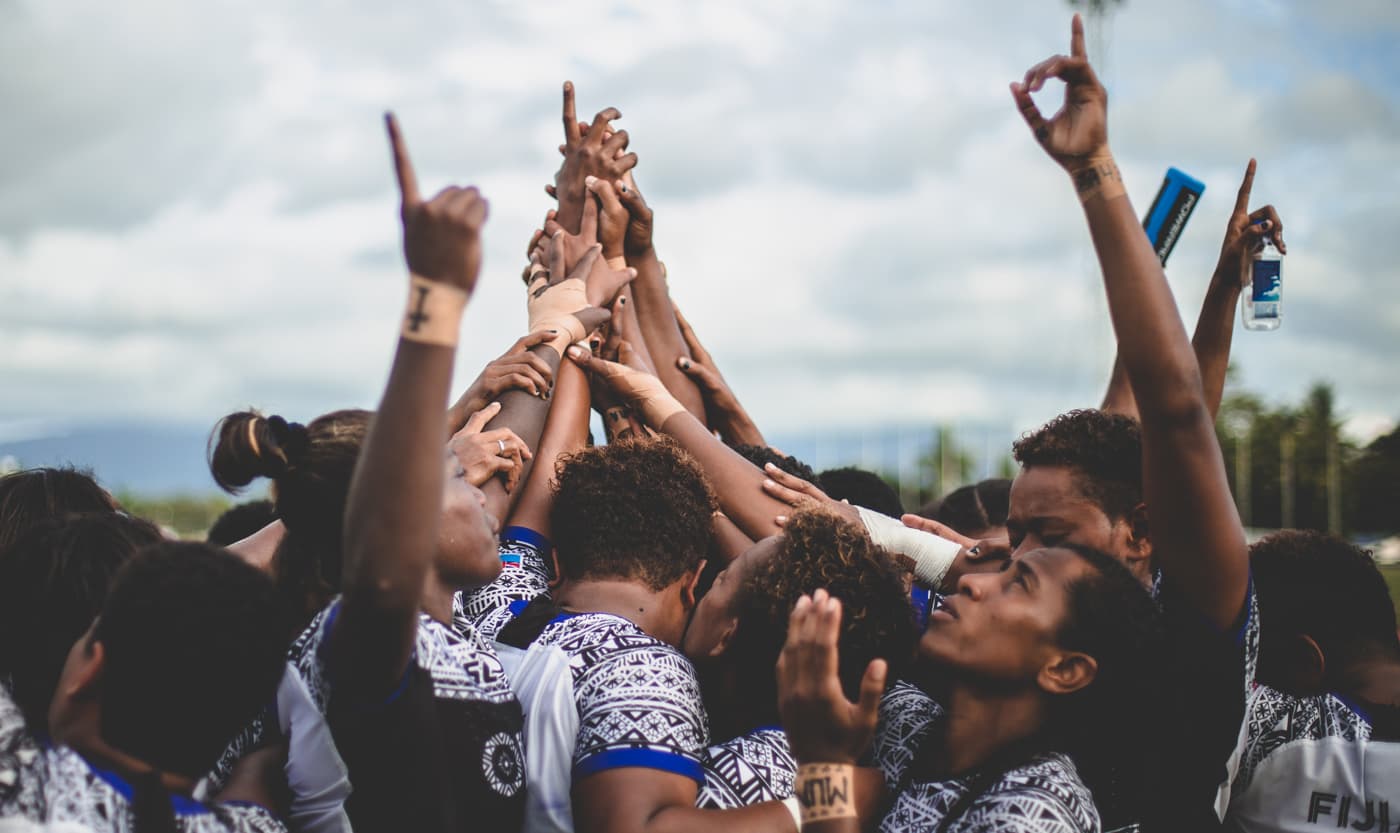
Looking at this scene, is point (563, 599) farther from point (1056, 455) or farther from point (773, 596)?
point (1056, 455)

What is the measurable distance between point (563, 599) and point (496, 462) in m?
0.59

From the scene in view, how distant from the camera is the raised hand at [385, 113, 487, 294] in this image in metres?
1.96

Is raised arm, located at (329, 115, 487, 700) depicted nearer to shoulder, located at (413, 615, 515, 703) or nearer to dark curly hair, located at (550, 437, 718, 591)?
shoulder, located at (413, 615, 515, 703)

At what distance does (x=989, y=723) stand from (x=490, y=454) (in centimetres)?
184

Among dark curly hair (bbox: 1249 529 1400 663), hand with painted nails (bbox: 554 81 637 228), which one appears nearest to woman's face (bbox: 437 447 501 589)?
dark curly hair (bbox: 1249 529 1400 663)

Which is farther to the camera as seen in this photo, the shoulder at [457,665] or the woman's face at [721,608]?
the woman's face at [721,608]

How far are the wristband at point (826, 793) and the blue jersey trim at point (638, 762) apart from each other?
0.35m

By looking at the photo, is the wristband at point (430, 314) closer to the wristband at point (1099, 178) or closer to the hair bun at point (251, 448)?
the hair bun at point (251, 448)

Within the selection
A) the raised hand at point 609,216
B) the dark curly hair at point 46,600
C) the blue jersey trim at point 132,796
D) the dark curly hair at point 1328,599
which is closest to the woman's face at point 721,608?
the blue jersey trim at point 132,796

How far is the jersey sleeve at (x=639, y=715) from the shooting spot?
8.61ft

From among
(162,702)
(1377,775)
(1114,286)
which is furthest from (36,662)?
(1377,775)

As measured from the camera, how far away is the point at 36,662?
2586 millimetres

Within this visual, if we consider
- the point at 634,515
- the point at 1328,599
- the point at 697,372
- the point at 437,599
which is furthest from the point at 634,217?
the point at 1328,599

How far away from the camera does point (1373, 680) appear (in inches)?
140
